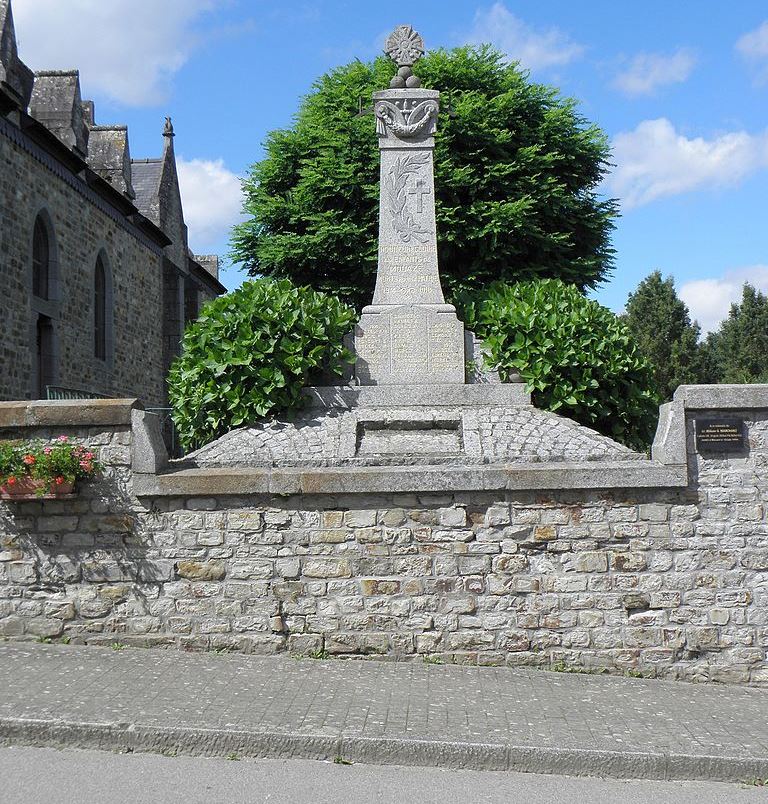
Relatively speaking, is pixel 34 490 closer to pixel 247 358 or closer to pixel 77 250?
pixel 247 358

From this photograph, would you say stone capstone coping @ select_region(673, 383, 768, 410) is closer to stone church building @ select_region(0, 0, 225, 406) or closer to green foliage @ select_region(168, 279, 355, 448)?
green foliage @ select_region(168, 279, 355, 448)

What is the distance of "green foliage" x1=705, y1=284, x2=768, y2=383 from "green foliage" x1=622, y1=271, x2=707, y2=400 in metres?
1.29

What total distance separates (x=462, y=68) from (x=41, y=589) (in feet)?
46.9

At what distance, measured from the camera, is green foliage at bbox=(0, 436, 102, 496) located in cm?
654

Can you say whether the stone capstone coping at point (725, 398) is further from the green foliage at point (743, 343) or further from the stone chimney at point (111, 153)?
the green foliage at point (743, 343)

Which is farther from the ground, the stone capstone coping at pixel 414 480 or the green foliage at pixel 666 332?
the green foliage at pixel 666 332

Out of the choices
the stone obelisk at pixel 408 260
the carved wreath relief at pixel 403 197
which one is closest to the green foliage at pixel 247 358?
the stone obelisk at pixel 408 260

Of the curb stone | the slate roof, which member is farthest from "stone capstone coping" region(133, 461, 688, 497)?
the slate roof

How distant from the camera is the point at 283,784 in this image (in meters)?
4.43

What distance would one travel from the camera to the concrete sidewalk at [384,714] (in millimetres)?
4727

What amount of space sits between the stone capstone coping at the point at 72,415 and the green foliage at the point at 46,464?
200mm

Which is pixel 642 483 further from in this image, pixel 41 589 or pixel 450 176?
pixel 450 176

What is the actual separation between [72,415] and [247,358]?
183 centimetres

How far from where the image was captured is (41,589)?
22.4 ft
